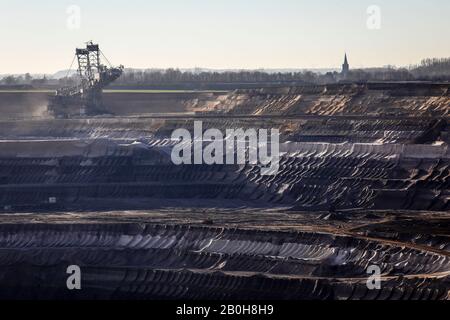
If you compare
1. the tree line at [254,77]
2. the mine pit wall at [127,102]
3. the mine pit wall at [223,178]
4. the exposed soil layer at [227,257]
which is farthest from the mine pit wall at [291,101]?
the exposed soil layer at [227,257]

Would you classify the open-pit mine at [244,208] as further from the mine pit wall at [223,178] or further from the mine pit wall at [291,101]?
the mine pit wall at [291,101]

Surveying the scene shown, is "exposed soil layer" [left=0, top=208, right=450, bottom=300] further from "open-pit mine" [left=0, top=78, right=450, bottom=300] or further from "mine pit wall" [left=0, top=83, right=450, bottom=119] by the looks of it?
"mine pit wall" [left=0, top=83, right=450, bottom=119]

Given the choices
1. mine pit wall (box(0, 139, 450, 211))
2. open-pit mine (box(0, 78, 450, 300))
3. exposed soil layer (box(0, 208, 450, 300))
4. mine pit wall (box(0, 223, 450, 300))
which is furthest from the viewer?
mine pit wall (box(0, 139, 450, 211))

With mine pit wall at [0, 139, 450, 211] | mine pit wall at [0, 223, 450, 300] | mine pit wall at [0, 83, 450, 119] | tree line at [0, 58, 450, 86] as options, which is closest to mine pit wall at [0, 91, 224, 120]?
mine pit wall at [0, 83, 450, 119]

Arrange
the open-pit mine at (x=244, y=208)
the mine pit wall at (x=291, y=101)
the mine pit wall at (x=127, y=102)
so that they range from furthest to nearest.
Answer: the mine pit wall at (x=127, y=102), the mine pit wall at (x=291, y=101), the open-pit mine at (x=244, y=208)

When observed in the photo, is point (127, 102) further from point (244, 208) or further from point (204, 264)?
point (204, 264)

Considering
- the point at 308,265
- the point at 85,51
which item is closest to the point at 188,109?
the point at 85,51

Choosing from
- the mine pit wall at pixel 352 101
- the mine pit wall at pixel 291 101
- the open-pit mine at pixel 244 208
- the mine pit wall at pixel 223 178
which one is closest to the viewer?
the open-pit mine at pixel 244 208
